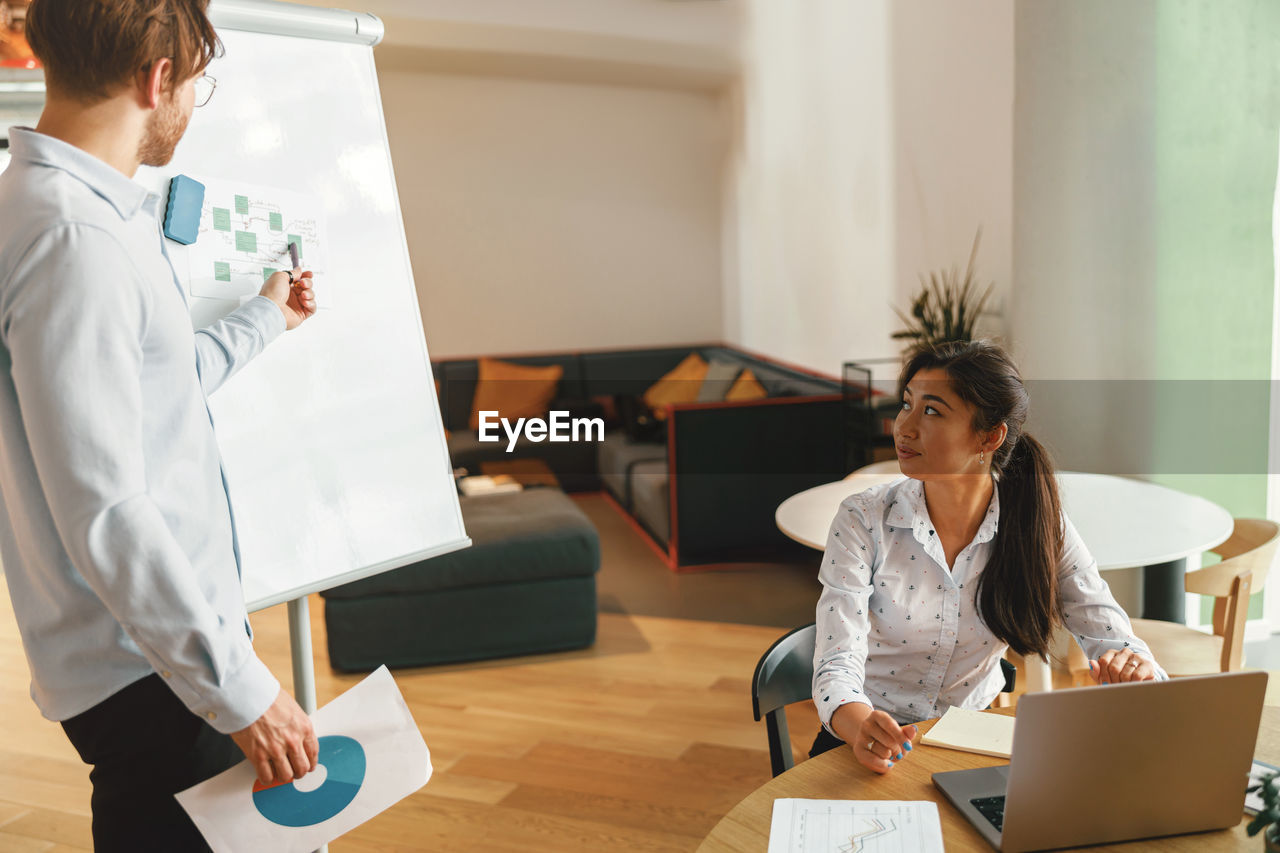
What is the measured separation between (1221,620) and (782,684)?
1346mm

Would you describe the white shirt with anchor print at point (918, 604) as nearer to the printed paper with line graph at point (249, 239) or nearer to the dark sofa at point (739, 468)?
the printed paper with line graph at point (249, 239)

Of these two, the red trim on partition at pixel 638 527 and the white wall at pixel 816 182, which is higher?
the white wall at pixel 816 182

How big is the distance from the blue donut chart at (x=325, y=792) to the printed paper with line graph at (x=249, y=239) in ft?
2.06

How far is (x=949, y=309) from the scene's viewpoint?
3.38 m

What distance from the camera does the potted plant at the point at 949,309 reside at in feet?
11.1

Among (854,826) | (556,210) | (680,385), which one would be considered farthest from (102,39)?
(556,210)

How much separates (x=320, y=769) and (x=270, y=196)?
0.80 metres

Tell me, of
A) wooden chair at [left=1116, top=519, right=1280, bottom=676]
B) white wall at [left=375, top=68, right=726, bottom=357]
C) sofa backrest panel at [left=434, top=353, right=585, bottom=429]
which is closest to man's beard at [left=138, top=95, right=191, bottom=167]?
wooden chair at [left=1116, top=519, right=1280, bottom=676]

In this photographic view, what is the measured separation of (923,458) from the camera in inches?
54.2

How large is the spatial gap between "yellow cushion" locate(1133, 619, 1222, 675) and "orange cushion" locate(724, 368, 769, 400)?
262 centimetres

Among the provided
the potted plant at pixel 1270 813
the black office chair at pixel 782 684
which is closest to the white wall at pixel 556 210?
the black office chair at pixel 782 684

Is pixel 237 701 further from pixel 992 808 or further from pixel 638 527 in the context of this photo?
pixel 638 527

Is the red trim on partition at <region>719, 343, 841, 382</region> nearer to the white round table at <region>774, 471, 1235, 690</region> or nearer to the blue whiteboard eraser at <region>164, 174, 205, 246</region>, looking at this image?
the white round table at <region>774, 471, 1235, 690</region>

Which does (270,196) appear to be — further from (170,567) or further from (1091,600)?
(1091,600)
